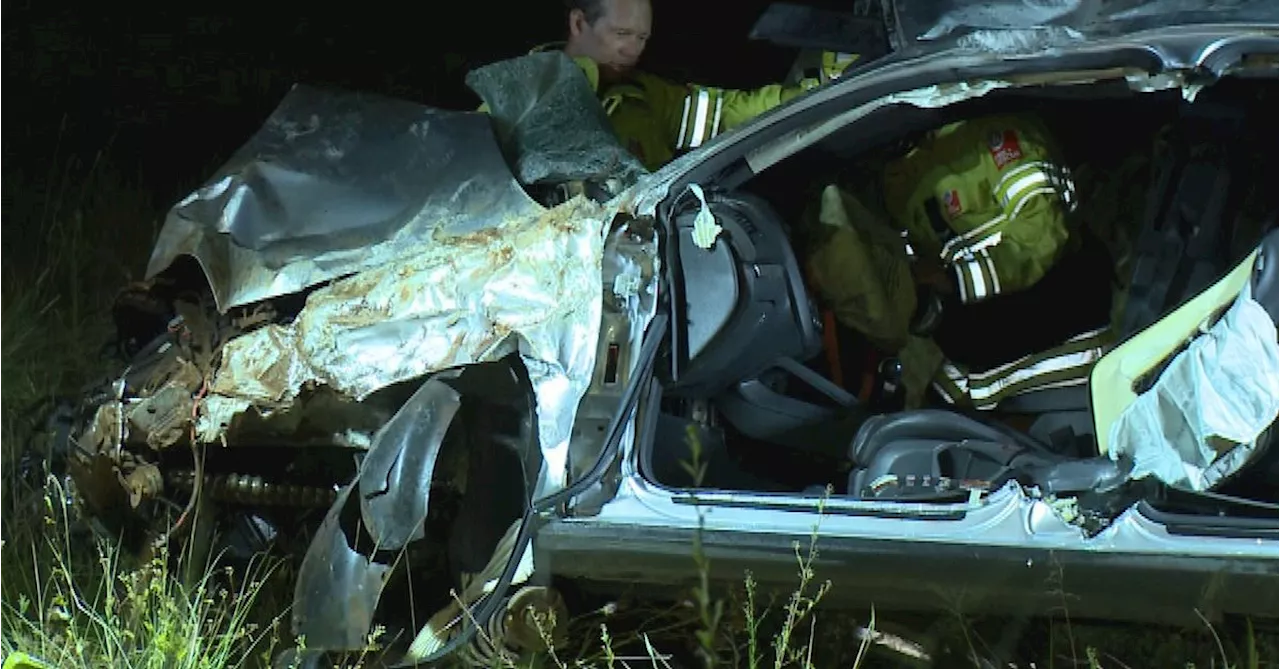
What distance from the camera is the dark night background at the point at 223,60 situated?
7867mm

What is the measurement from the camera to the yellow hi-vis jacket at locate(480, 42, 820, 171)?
4.38m

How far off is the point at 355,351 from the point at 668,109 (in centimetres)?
162

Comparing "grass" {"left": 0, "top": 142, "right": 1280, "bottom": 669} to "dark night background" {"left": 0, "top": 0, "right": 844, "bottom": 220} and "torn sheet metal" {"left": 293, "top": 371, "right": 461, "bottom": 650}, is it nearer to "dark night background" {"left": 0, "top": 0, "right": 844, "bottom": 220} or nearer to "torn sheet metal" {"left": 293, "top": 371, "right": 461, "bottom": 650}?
"torn sheet metal" {"left": 293, "top": 371, "right": 461, "bottom": 650}

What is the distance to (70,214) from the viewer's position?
23.3 feet

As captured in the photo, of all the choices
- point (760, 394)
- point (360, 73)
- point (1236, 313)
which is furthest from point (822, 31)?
point (360, 73)

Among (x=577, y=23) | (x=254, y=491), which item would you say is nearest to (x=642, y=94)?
(x=577, y=23)

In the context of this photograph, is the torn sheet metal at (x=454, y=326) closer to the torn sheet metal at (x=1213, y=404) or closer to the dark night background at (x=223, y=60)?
the torn sheet metal at (x=1213, y=404)

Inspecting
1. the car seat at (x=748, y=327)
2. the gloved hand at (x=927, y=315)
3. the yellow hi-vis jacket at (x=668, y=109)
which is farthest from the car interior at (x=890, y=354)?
the yellow hi-vis jacket at (x=668, y=109)

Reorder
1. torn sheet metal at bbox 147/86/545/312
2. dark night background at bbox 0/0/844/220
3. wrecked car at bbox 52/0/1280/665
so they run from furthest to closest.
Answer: dark night background at bbox 0/0/844/220
torn sheet metal at bbox 147/86/545/312
wrecked car at bbox 52/0/1280/665

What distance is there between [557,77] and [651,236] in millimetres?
1135

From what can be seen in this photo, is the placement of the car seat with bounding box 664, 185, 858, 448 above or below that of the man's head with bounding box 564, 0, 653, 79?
below

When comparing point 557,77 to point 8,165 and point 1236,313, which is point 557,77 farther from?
point 8,165

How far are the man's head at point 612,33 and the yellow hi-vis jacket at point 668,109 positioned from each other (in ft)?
0.25

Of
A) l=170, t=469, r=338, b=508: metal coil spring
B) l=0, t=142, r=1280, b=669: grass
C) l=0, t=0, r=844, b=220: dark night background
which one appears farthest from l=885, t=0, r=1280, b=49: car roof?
l=0, t=0, r=844, b=220: dark night background
